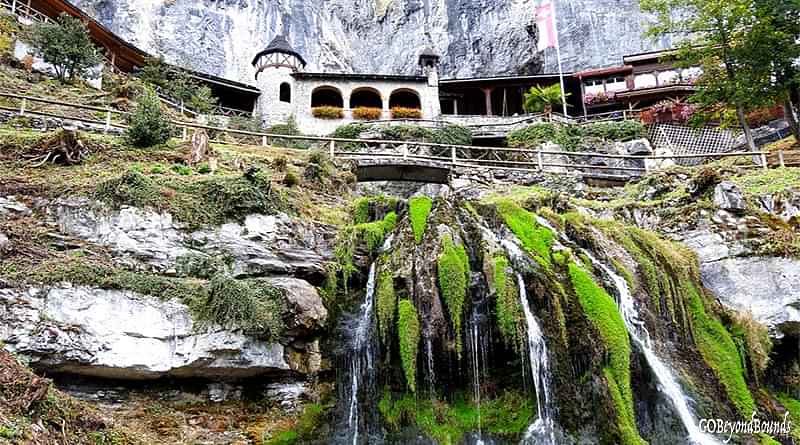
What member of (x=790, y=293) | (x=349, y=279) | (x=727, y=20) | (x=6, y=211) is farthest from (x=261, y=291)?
(x=727, y=20)

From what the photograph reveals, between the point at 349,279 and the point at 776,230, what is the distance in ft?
29.8

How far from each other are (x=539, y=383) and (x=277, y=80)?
84.6 feet

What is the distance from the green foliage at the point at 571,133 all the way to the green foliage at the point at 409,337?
Answer: 17199mm

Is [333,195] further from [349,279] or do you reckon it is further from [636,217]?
[636,217]

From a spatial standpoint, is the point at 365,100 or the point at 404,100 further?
the point at 365,100

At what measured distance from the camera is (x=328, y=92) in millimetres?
32969

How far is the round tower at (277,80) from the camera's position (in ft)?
100


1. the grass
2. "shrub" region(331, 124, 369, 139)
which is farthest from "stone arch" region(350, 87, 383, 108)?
the grass

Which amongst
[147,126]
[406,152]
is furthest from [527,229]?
[147,126]

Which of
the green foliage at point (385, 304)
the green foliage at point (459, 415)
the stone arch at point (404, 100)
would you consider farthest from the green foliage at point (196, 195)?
the stone arch at point (404, 100)

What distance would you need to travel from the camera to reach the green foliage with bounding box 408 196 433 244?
1189cm

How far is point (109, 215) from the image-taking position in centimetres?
1048

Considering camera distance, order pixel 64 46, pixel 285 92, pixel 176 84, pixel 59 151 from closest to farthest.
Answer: pixel 59 151
pixel 64 46
pixel 176 84
pixel 285 92

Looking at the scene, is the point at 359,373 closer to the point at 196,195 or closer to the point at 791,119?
the point at 196,195
